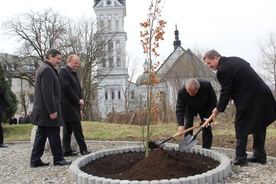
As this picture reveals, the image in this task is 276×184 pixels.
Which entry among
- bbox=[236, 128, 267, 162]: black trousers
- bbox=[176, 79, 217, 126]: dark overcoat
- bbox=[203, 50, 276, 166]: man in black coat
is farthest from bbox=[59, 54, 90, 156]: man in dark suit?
bbox=[236, 128, 267, 162]: black trousers

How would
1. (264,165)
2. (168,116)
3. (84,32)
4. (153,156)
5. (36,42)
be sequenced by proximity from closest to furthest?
(153,156), (264,165), (168,116), (84,32), (36,42)

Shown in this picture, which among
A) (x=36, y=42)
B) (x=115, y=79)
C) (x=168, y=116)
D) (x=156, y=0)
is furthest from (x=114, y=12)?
(x=156, y=0)

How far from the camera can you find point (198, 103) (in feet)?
16.8

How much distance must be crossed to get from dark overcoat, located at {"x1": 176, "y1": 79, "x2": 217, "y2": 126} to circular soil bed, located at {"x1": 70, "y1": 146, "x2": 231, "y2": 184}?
2.29ft

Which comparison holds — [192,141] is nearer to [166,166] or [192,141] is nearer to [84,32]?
[166,166]

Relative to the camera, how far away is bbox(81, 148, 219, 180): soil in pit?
144 inches

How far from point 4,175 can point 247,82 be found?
4032 mm

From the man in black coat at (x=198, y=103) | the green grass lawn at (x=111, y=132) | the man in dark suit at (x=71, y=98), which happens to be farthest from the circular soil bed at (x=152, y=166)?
the green grass lawn at (x=111, y=132)

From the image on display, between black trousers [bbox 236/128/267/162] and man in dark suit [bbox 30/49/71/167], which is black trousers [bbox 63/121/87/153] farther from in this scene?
black trousers [bbox 236/128/267/162]

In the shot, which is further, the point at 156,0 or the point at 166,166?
the point at 156,0

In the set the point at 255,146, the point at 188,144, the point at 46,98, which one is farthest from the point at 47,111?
the point at 255,146

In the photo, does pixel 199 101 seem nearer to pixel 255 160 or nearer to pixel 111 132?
pixel 255 160

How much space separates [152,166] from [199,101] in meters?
1.74

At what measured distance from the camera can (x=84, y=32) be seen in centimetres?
2661
